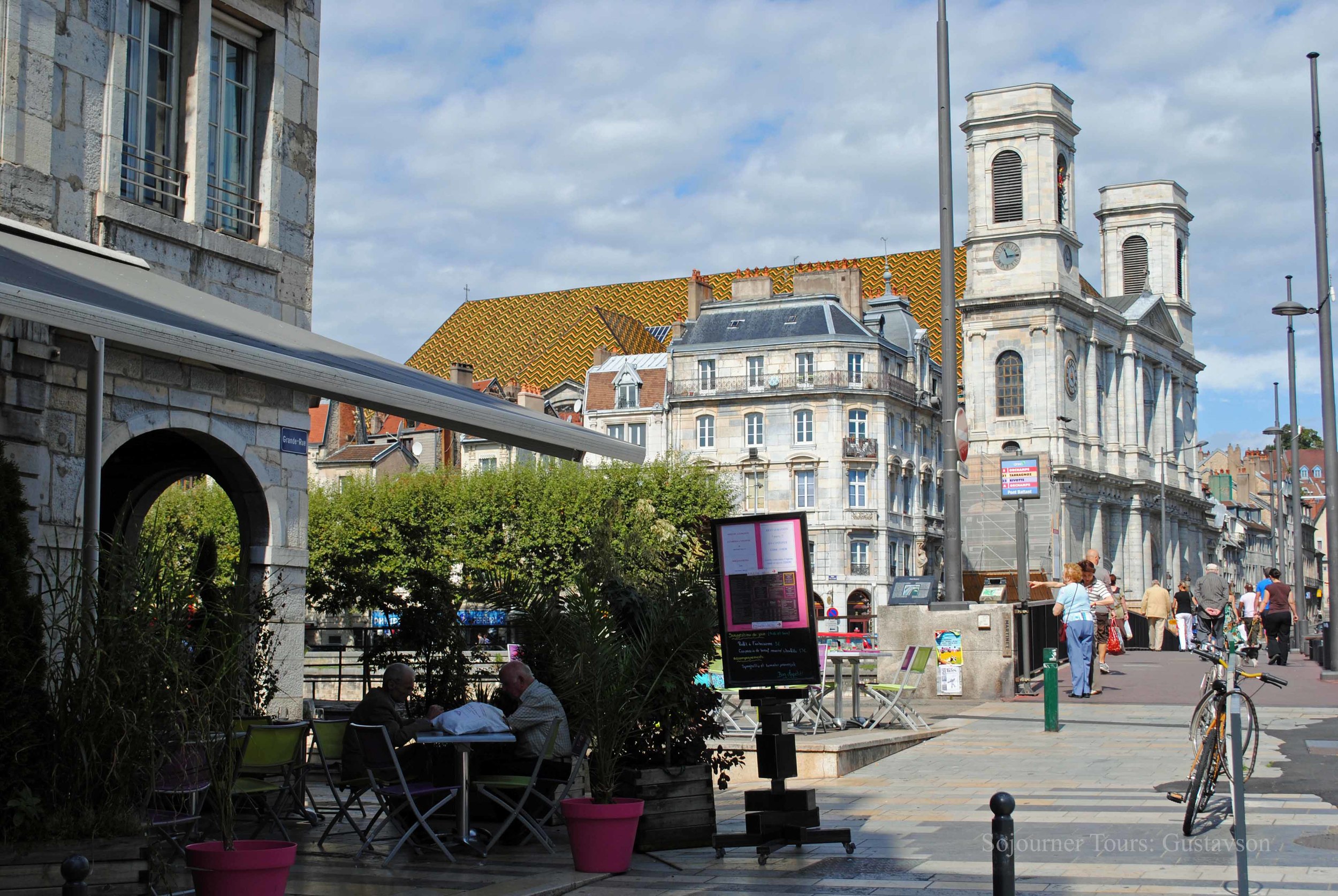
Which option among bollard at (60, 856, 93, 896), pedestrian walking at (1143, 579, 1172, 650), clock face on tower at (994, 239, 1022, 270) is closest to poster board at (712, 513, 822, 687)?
bollard at (60, 856, 93, 896)

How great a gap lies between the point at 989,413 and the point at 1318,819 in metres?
61.7

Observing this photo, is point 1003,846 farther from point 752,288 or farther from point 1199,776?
point 752,288

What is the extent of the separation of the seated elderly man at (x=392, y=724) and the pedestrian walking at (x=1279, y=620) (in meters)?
18.5

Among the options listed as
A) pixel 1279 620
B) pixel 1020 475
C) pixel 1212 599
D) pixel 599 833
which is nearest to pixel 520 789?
pixel 599 833

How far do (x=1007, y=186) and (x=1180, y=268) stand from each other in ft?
71.4

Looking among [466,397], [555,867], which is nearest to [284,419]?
[466,397]

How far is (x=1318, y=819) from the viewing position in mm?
9297

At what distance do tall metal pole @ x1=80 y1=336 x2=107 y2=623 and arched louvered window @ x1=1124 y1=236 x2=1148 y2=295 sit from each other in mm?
83422

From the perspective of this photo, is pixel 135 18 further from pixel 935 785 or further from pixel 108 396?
pixel 935 785

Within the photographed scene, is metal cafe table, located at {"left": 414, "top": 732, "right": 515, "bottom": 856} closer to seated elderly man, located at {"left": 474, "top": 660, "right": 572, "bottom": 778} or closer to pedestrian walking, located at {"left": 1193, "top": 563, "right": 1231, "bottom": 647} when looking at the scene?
seated elderly man, located at {"left": 474, "top": 660, "right": 572, "bottom": 778}

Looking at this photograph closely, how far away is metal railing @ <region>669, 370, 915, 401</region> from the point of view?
6128 cm

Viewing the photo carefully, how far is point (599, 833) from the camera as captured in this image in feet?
25.6

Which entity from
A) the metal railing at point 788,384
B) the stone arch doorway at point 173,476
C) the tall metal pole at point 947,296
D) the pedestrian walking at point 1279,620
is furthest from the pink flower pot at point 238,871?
the metal railing at point 788,384

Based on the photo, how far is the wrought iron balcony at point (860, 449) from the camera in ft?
200
